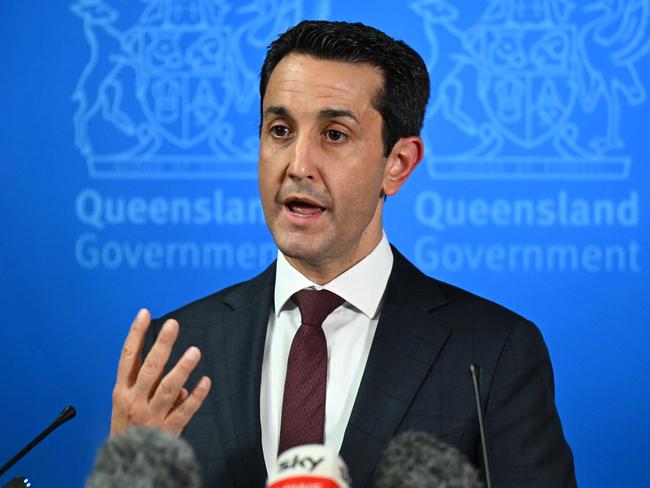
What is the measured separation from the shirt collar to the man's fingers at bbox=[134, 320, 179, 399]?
50 centimetres

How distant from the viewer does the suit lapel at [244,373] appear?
1.63m

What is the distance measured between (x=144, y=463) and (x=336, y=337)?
0.88 meters

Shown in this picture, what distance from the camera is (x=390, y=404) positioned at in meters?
1.65

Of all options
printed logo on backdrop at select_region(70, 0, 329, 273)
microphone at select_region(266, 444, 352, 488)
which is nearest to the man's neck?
microphone at select_region(266, 444, 352, 488)

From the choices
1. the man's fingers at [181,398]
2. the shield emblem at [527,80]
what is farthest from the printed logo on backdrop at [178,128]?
the man's fingers at [181,398]

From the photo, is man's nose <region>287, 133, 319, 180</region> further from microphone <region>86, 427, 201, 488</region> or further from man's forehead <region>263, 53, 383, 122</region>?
microphone <region>86, 427, 201, 488</region>

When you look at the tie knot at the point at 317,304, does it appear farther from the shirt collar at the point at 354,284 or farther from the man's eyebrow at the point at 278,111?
the man's eyebrow at the point at 278,111

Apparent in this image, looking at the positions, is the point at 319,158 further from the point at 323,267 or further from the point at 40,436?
the point at 40,436

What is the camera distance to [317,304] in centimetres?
177

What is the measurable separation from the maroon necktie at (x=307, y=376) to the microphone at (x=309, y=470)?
2.20ft

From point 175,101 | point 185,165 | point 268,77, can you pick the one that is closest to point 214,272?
point 185,165

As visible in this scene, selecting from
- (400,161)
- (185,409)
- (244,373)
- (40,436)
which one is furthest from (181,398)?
(400,161)

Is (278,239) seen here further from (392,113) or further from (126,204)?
(126,204)

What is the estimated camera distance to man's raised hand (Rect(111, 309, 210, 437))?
4.31ft
